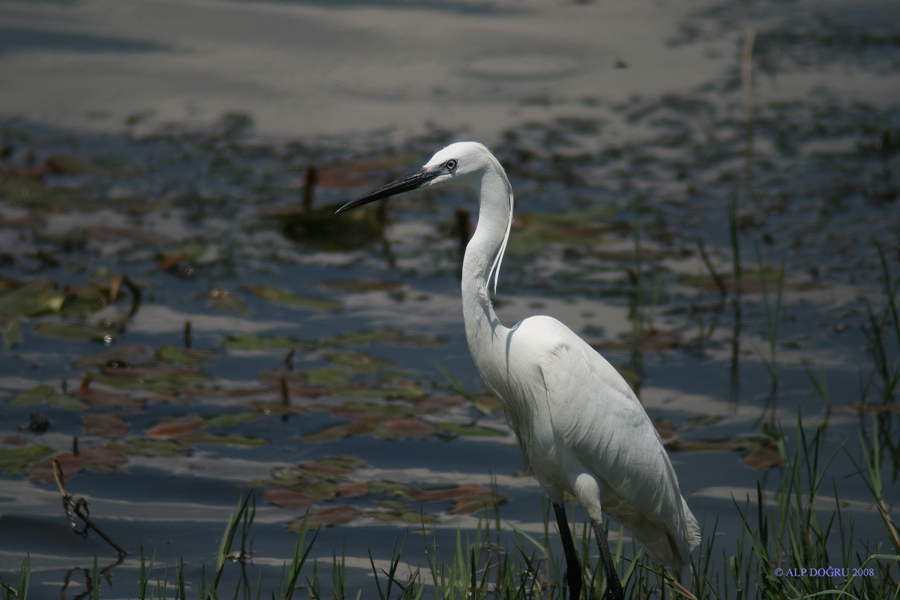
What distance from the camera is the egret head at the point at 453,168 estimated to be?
2.96 meters

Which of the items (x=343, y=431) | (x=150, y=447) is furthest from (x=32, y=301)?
(x=343, y=431)

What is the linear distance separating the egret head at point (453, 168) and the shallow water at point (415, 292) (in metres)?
1.16

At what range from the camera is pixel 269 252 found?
20.2 feet

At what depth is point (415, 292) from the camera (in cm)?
579

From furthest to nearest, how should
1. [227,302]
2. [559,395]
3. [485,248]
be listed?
[227,302]
[559,395]
[485,248]

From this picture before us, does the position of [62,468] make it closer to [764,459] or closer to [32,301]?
[32,301]

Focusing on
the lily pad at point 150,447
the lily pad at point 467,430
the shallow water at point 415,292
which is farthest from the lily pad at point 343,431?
the lily pad at point 150,447

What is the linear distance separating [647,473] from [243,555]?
57.1 inches

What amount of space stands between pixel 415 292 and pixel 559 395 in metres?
2.76

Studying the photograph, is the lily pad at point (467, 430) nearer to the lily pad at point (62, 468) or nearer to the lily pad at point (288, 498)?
the lily pad at point (288, 498)

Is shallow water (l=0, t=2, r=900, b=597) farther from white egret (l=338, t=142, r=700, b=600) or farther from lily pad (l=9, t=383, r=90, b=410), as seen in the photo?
white egret (l=338, t=142, r=700, b=600)

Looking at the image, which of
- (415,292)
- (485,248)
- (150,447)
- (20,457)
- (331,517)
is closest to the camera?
(485,248)

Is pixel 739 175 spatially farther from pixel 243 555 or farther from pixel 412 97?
pixel 243 555

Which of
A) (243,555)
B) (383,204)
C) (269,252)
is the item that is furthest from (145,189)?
(243,555)
